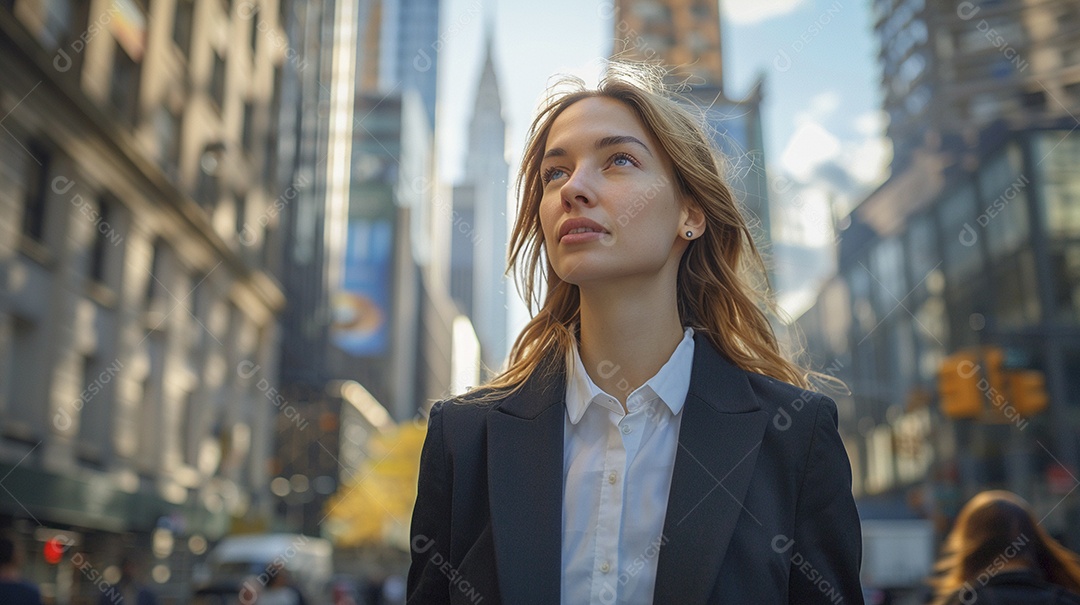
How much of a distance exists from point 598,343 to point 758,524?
642 mm

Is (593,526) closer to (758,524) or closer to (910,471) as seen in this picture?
(758,524)

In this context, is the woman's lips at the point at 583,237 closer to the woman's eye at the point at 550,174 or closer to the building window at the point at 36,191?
the woman's eye at the point at 550,174

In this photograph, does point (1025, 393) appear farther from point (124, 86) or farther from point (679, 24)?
point (679, 24)

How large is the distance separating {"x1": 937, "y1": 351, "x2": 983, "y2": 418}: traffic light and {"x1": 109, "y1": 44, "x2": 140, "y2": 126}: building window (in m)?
18.9

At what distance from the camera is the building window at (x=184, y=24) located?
88.1 ft

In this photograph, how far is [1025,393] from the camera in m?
13.7

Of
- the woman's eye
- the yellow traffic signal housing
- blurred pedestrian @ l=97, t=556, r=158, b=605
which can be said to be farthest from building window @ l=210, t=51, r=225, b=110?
the woman's eye

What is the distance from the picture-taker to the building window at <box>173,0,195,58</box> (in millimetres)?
26859

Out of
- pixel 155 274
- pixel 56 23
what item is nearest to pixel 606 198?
pixel 56 23

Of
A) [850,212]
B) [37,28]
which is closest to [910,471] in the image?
[850,212]

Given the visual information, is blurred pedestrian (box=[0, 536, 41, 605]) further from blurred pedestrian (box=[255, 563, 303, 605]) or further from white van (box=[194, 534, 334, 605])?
white van (box=[194, 534, 334, 605])

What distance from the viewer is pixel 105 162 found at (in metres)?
21.3

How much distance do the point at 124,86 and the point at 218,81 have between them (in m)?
7.61

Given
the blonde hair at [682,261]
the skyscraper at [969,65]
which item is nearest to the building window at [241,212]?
the skyscraper at [969,65]
